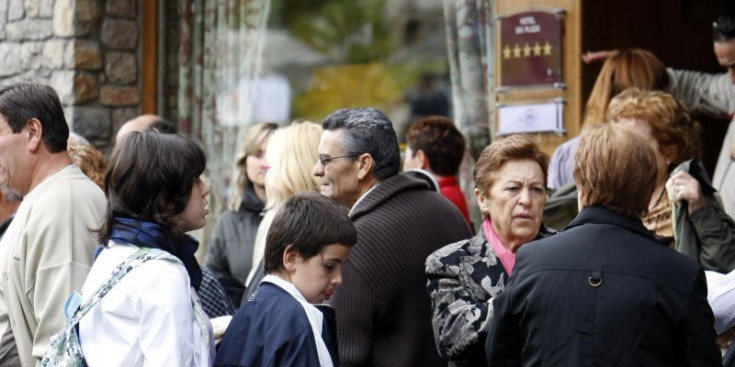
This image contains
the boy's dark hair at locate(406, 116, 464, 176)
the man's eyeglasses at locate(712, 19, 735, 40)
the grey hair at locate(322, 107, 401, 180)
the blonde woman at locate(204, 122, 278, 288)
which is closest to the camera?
the grey hair at locate(322, 107, 401, 180)

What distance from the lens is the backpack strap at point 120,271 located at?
11.8 feet

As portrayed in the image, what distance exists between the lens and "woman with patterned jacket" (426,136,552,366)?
161 inches

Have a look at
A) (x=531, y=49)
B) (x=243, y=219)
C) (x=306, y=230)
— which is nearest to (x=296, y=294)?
(x=306, y=230)

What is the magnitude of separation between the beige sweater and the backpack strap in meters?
0.55

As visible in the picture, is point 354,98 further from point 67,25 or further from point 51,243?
point 51,243

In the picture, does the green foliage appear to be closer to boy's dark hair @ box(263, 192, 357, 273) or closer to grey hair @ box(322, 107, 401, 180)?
grey hair @ box(322, 107, 401, 180)

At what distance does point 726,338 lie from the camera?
421 cm

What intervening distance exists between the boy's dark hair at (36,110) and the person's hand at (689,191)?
7.87 ft

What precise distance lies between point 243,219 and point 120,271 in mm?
3196

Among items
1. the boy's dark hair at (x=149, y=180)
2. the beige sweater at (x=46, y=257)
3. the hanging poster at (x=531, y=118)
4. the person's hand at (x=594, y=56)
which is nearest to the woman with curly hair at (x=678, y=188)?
the person's hand at (x=594, y=56)

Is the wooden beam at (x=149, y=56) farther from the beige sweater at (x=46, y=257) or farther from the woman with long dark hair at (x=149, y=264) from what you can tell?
the woman with long dark hair at (x=149, y=264)

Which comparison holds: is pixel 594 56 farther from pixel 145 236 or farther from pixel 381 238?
pixel 145 236

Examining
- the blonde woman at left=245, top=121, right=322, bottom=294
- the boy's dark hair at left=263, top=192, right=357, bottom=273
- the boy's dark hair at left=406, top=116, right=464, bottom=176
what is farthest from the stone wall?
the boy's dark hair at left=263, top=192, right=357, bottom=273

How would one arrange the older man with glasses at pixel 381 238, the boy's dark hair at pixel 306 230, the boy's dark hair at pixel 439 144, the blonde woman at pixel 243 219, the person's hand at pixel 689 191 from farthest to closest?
the boy's dark hair at pixel 439 144, the blonde woman at pixel 243 219, the person's hand at pixel 689 191, the older man with glasses at pixel 381 238, the boy's dark hair at pixel 306 230
